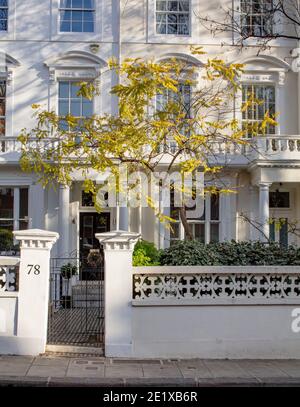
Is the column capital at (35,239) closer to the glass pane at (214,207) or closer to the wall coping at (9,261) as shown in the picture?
the wall coping at (9,261)

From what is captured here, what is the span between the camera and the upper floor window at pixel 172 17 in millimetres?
18344

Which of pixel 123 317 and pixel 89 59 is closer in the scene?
pixel 123 317

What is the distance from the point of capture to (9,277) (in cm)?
880

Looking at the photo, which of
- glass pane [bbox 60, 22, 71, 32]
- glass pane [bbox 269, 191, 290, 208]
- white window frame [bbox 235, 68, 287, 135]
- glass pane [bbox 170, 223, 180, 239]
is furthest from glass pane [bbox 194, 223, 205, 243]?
glass pane [bbox 60, 22, 71, 32]

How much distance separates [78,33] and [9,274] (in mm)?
11590

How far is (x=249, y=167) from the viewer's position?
679 inches

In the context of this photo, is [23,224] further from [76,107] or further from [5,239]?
[76,107]

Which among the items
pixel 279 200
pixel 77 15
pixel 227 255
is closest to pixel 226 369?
pixel 227 255

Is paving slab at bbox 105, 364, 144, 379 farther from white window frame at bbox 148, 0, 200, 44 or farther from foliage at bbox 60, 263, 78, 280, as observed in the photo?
white window frame at bbox 148, 0, 200, 44
